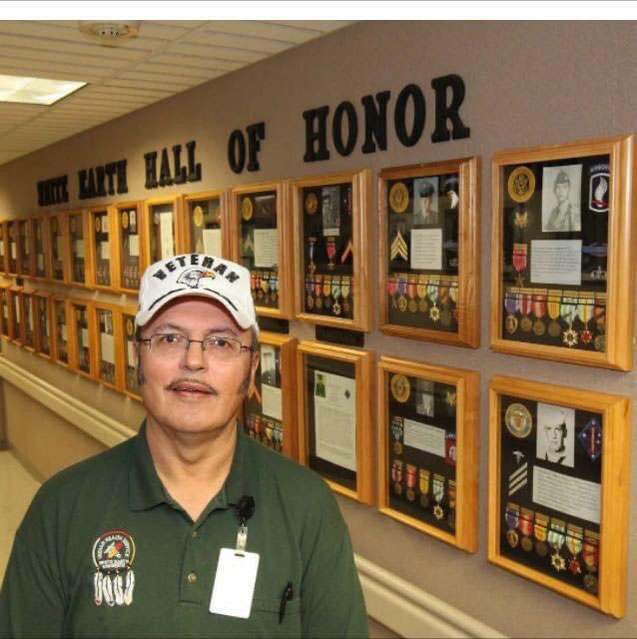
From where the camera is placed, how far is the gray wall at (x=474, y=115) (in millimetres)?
1824

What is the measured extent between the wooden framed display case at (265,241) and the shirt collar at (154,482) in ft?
4.65

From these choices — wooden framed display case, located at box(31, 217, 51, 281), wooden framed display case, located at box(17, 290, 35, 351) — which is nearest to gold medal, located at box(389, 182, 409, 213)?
wooden framed display case, located at box(31, 217, 51, 281)

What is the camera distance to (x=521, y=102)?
1.98 m

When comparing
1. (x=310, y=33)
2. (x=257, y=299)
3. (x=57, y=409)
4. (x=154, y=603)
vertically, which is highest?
(x=310, y=33)

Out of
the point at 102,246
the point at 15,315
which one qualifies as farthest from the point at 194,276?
the point at 15,315

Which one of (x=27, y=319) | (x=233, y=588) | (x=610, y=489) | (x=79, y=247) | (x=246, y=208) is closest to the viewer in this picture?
(x=233, y=588)

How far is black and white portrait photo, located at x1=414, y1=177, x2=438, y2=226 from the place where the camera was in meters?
2.24

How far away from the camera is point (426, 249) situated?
2.29 m

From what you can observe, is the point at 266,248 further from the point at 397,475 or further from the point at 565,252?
the point at 565,252

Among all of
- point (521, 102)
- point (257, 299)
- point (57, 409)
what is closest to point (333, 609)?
point (521, 102)

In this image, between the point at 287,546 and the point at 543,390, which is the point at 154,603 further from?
the point at 543,390

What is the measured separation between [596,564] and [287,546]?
87cm

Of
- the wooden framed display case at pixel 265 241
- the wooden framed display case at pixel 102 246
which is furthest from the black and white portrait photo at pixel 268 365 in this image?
the wooden framed display case at pixel 102 246

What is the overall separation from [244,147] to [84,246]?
89.0 inches
